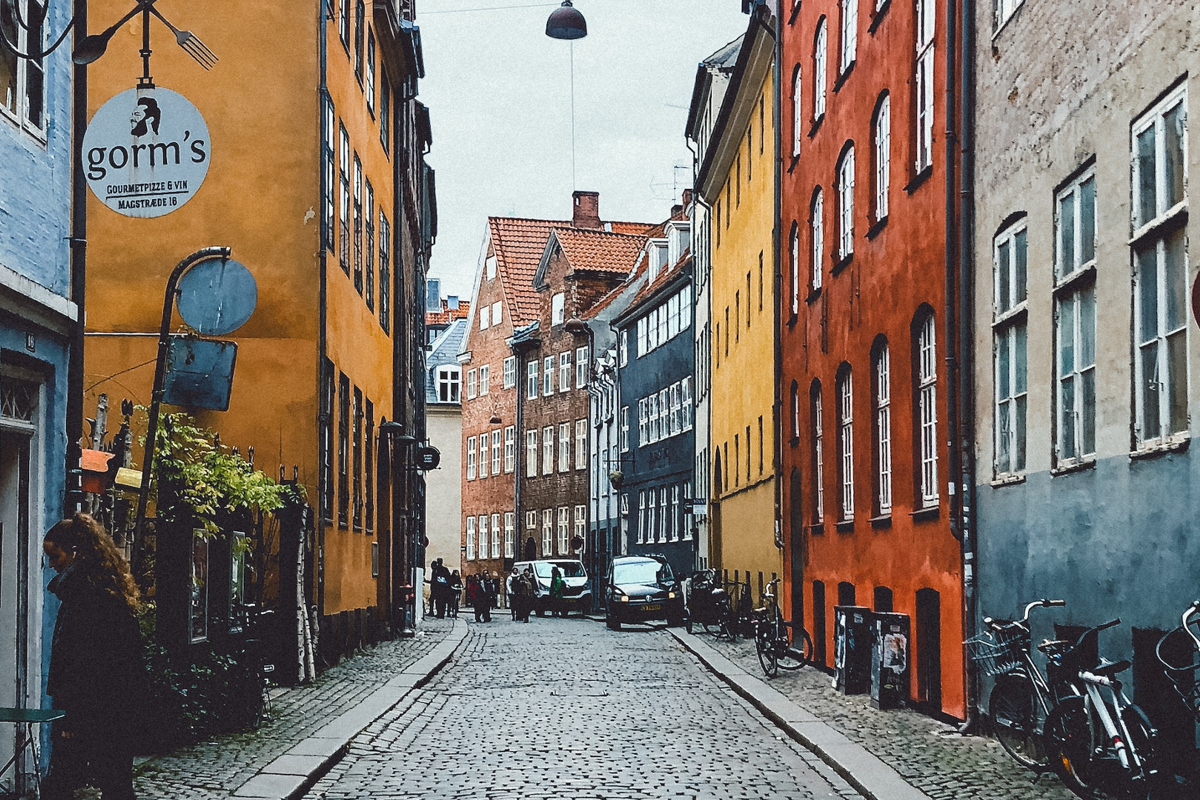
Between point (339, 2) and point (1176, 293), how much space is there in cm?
1682

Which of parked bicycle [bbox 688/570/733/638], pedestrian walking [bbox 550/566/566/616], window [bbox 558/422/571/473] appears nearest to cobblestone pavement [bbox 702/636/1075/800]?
parked bicycle [bbox 688/570/733/638]

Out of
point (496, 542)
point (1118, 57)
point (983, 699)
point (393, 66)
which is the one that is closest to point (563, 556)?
point (496, 542)

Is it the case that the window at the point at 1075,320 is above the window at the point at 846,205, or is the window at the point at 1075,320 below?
below

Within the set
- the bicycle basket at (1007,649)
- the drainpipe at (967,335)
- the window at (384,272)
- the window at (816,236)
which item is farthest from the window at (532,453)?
the bicycle basket at (1007,649)

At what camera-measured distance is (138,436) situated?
63.3ft

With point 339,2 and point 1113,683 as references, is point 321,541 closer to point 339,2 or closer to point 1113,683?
point 339,2

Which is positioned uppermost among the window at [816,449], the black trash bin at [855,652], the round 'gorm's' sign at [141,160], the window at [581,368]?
the window at [581,368]

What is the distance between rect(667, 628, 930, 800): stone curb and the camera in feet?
36.8

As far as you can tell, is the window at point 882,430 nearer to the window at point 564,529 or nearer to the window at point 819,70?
the window at point 819,70

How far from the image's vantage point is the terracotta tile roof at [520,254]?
75312 mm

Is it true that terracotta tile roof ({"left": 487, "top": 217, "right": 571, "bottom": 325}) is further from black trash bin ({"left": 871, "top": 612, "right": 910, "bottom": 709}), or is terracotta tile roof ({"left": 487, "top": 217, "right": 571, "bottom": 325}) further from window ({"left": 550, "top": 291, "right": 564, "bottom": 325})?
black trash bin ({"left": 871, "top": 612, "right": 910, "bottom": 709})

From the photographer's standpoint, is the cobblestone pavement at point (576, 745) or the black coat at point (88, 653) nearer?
the black coat at point (88, 653)

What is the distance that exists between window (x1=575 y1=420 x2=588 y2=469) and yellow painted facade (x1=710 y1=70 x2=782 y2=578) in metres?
22.9

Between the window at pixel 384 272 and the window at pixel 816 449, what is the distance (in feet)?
32.3
